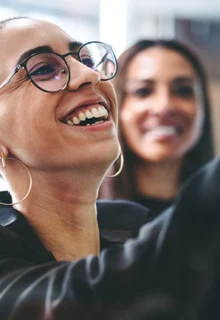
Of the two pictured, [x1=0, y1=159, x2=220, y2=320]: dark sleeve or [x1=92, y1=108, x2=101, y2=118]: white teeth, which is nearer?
[x1=0, y1=159, x2=220, y2=320]: dark sleeve

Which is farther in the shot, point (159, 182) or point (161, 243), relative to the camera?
point (159, 182)

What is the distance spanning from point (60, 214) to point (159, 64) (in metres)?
0.24

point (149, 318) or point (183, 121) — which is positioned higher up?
point (183, 121)

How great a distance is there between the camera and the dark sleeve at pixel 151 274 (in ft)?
1.54

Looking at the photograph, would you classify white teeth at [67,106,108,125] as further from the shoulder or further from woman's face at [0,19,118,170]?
the shoulder

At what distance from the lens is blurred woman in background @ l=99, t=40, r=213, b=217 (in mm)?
689

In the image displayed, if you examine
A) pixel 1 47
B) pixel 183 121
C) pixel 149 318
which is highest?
pixel 1 47

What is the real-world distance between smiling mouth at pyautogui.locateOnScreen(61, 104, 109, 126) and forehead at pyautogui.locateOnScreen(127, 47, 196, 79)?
0.24 feet

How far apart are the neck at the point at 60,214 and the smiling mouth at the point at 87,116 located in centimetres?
8

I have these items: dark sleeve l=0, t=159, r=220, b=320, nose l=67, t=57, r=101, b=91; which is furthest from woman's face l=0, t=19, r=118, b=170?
dark sleeve l=0, t=159, r=220, b=320

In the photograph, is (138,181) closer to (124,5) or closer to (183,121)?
(183,121)

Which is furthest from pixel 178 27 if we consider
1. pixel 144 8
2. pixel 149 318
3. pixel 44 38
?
pixel 149 318

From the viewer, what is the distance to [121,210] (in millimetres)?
728

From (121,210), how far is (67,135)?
139 mm
